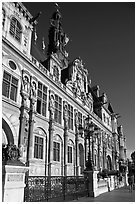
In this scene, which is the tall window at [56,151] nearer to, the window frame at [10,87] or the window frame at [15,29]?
the window frame at [10,87]

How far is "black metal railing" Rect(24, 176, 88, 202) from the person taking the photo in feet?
31.0

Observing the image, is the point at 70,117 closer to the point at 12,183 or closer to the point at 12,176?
the point at 12,176

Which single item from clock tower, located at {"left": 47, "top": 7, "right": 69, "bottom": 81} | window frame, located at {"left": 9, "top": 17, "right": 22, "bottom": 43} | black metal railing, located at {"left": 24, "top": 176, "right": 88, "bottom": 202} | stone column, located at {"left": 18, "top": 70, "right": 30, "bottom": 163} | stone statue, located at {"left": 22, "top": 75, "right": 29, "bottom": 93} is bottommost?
black metal railing, located at {"left": 24, "top": 176, "right": 88, "bottom": 202}

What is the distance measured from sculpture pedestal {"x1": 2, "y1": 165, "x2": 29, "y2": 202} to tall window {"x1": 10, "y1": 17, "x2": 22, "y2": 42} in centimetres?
1409

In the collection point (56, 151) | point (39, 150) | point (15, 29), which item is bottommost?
point (56, 151)

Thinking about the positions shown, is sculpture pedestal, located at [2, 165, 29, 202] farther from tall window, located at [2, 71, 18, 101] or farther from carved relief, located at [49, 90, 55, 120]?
carved relief, located at [49, 90, 55, 120]

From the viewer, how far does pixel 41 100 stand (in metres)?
18.9

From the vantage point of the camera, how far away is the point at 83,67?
3322cm

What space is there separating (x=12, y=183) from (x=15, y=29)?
50.4 ft

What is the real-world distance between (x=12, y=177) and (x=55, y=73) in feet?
59.3

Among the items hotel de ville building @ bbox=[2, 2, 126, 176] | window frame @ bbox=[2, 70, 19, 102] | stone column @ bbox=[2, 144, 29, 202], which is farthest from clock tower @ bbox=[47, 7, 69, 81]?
stone column @ bbox=[2, 144, 29, 202]

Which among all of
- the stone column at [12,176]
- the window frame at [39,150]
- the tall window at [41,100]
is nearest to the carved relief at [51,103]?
the tall window at [41,100]

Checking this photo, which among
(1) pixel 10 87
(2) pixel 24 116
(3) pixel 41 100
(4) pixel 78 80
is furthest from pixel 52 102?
(4) pixel 78 80

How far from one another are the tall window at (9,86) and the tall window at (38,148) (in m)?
4.59
